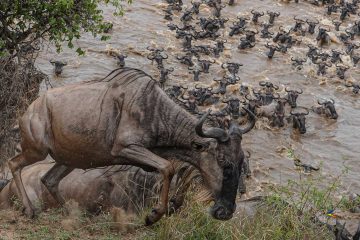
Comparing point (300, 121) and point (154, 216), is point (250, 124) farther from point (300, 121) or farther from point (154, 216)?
point (300, 121)

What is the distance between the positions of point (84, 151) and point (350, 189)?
30.0ft

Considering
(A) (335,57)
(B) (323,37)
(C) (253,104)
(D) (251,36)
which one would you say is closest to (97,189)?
(C) (253,104)

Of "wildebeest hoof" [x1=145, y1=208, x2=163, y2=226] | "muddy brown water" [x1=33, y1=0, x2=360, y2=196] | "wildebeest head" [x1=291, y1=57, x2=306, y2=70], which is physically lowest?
"muddy brown water" [x1=33, y1=0, x2=360, y2=196]

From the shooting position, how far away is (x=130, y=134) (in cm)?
704

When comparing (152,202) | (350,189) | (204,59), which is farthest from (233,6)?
(152,202)

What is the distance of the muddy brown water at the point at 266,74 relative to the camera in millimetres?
16453

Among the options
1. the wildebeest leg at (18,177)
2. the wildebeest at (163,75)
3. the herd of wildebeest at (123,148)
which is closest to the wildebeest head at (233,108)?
the wildebeest at (163,75)

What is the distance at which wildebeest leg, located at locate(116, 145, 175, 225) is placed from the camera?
6.65 metres

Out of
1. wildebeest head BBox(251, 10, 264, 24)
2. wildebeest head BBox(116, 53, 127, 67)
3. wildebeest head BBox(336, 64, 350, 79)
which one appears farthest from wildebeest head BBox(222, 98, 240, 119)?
wildebeest head BBox(251, 10, 264, 24)

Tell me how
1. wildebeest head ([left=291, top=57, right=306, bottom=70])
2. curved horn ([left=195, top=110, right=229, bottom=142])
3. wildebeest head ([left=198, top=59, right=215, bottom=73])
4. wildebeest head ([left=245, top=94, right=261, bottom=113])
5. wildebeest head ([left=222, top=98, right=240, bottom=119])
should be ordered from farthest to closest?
wildebeest head ([left=291, top=57, right=306, bottom=70])
wildebeest head ([left=198, top=59, right=215, bottom=73])
wildebeest head ([left=245, top=94, right=261, bottom=113])
wildebeest head ([left=222, top=98, right=240, bottom=119])
curved horn ([left=195, top=110, right=229, bottom=142])

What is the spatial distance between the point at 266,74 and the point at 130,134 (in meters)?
15.4

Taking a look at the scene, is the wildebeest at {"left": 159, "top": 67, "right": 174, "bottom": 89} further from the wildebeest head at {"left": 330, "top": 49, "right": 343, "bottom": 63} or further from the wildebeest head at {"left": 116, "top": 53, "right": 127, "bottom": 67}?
the wildebeest head at {"left": 330, "top": 49, "right": 343, "bottom": 63}

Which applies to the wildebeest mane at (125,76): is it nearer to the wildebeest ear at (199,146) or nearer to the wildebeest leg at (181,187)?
the wildebeest ear at (199,146)

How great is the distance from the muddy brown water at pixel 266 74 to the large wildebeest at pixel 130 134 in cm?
770
